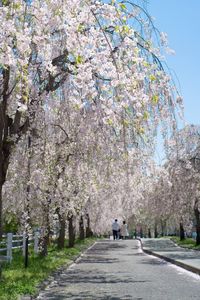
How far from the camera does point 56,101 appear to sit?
42.8ft

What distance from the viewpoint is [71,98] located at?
34.8ft

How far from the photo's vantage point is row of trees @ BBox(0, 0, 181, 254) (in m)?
7.70

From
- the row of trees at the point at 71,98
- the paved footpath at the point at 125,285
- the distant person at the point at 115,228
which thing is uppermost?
the distant person at the point at 115,228

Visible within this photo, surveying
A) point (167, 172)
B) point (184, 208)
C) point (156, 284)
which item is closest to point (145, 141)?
point (156, 284)

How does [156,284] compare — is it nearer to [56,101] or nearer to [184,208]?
[56,101]

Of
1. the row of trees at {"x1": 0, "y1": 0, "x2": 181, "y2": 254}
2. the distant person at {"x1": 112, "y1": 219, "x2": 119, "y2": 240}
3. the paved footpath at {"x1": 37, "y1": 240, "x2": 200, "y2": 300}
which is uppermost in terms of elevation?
the distant person at {"x1": 112, "y1": 219, "x2": 119, "y2": 240}

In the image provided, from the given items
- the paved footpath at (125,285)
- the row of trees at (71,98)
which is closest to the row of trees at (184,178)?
the row of trees at (71,98)

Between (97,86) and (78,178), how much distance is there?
8524mm

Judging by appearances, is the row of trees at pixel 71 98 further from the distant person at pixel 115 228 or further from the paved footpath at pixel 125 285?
the distant person at pixel 115 228

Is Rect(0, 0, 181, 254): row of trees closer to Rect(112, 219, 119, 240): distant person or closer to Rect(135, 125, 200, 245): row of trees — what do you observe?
Rect(135, 125, 200, 245): row of trees

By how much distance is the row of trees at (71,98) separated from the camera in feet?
25.2

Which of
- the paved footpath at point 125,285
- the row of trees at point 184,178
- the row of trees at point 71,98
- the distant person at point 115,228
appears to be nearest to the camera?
the row of trees at point 71,98

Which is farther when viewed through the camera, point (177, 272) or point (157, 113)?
point (177, 272)

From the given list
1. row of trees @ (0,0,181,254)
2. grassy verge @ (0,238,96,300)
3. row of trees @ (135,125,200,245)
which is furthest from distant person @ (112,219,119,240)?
grassy verge @ (0,238,96,300)
